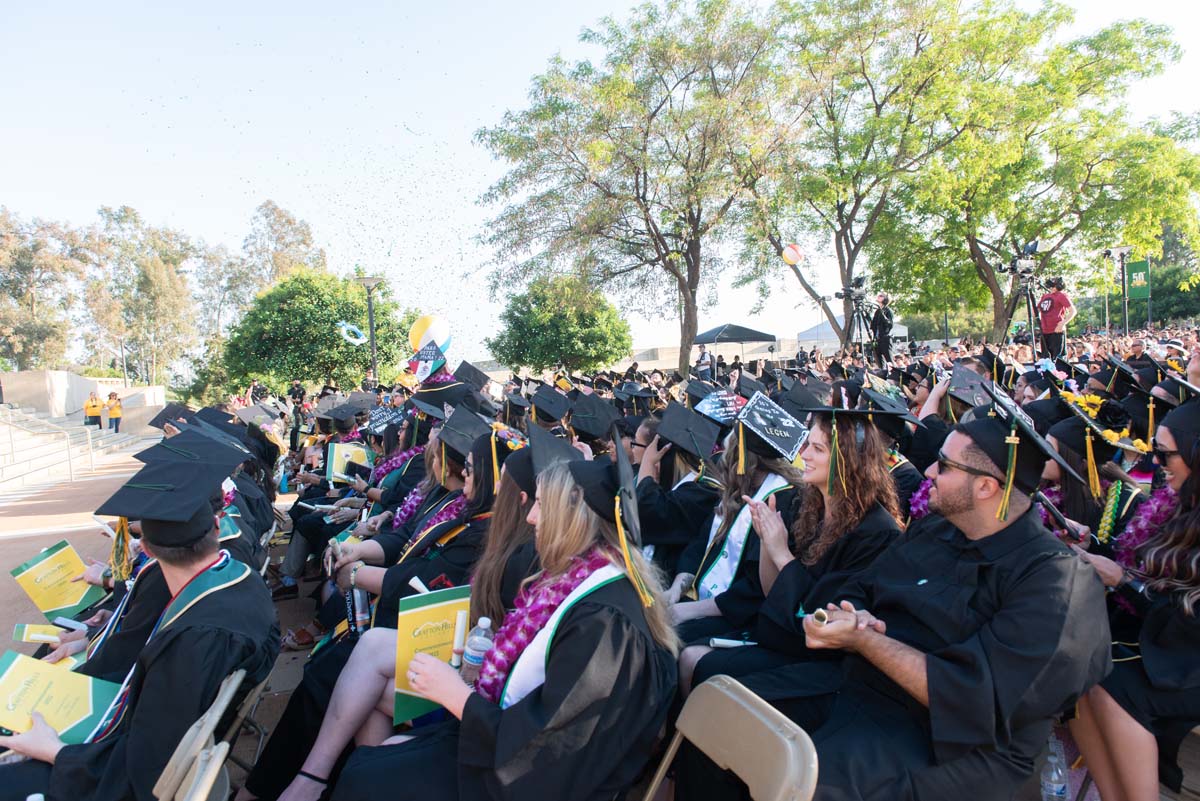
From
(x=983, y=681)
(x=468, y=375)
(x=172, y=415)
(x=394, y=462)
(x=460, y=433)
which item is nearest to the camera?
(x=983, y=681)

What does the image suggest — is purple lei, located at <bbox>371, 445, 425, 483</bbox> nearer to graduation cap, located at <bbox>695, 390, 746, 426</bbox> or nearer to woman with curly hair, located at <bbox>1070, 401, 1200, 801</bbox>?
graduation cap, located at <bbox>695, 390, 746, 426</bbox>

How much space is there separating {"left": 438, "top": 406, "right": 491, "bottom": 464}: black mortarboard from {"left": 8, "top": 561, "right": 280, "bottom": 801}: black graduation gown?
1.79 metres

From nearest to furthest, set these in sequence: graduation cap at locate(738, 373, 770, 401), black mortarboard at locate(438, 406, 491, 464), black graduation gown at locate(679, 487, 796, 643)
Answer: black graduation gown at locate(679, 487, 796, 643)
black mortarboard at locate(438, 406, 491, 464)
graduation cap at locate(738, 373, 770, 401)

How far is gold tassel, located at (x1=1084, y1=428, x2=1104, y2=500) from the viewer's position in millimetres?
3357

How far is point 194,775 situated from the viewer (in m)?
1.74

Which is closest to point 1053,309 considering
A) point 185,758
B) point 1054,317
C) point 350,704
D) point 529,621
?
point 1054,317

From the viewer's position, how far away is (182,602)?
227cm

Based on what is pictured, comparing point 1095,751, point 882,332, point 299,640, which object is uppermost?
point 882,332

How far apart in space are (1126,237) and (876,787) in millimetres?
25468

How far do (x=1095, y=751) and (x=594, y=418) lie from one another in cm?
390

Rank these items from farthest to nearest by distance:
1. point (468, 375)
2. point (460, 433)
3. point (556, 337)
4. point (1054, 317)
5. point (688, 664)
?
point (556, 337)
point (1054, 317)
point (468, 375)
point (460, 433)
point (688, 664)

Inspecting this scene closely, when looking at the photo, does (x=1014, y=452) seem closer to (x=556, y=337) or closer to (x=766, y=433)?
(x=766, y=433)

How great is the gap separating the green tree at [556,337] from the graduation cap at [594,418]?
1027 inches

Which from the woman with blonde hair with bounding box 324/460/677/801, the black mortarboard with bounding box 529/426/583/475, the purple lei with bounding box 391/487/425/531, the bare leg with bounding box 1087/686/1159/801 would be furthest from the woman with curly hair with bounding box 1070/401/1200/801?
the purple lei with bounding box 391/487/425/531
